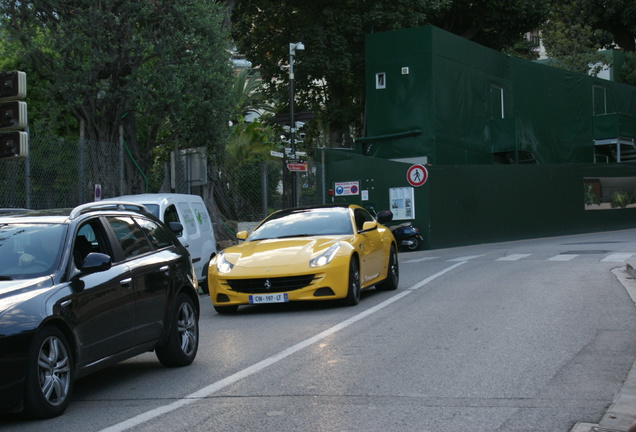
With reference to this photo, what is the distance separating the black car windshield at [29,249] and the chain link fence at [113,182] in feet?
27.6

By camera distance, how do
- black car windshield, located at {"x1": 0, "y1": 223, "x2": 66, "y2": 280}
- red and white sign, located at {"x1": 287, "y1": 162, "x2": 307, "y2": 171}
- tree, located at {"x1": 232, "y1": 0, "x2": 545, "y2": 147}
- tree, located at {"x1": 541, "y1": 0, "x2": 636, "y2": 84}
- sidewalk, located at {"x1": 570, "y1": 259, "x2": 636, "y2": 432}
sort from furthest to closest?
tree, located at {"x1": 541, "y1": 0, "x2": 636, "y2": 84} < tree, located at {"x1": 232, "y1": 0, "x2": 545, "y2": 147} < red and white sign, located at {"x1": 287, "y1": 162, "x2": 307, "y2": 171} < black car windshield, located at {"x1": 0, "y1": 223, "x2": 66, "y2": 280} < sidewalk, located at {"x1": 570, "y1": 259, "x2": 636, "y2": 432}

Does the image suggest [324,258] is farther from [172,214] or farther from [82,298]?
[82,298]

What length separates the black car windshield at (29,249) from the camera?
6.55m

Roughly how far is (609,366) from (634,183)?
3624 centimetres

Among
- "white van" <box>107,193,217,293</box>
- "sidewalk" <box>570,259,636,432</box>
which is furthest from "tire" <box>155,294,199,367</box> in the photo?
"white van" <box>107,193,217,293</box>

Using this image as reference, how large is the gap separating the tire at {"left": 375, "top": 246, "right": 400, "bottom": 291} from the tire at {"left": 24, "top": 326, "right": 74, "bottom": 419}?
28.4 ft

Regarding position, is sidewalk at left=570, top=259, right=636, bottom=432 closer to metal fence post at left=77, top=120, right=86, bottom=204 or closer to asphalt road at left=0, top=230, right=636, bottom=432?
asphalt road at left=0, top=230, right=636, bottom=432

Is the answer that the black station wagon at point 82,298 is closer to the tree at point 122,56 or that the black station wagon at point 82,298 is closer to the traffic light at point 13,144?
the traffic light at point 13,144

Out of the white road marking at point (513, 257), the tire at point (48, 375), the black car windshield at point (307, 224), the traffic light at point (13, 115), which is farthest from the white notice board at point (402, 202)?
the tire at point (48, 375)

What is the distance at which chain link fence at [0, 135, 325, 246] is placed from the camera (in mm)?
17031

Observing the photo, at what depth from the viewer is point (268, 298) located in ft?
38.8

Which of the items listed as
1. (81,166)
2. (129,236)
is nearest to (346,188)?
(81,166)

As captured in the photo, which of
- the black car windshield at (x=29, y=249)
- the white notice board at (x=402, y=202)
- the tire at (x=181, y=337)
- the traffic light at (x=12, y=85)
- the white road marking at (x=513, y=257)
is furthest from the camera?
the white notice board at (x=402, y=202)

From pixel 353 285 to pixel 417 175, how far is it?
17.8 meters
